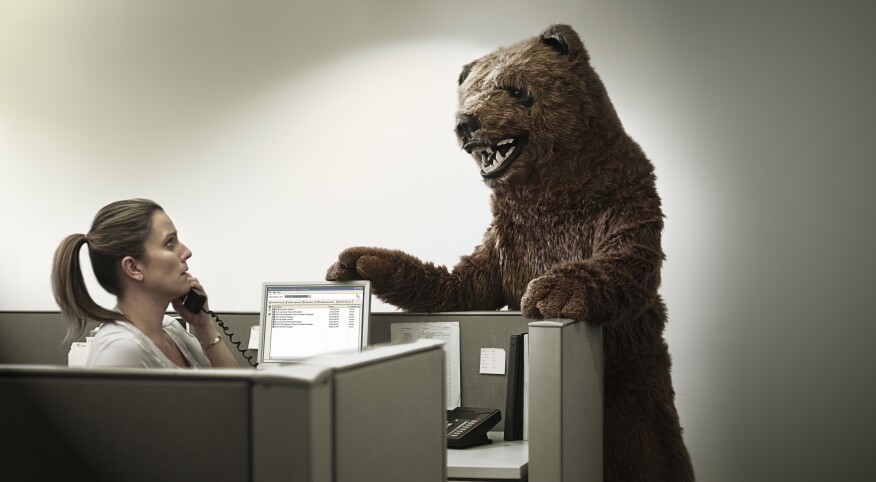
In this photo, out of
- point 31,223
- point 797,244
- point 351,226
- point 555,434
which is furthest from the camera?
point 31,223

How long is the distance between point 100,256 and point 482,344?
89 centimetres

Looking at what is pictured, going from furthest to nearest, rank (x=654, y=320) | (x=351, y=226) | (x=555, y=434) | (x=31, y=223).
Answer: (x=31, y=223) → (x=351, y=226) → (x=654, y=320) → (x=555, y=434)

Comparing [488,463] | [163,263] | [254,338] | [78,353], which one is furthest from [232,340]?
[488,463]

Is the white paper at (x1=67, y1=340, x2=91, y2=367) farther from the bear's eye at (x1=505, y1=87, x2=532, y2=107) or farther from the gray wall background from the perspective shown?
the bear's eye at (x1=505, y1=87, x2=532, y2=107)

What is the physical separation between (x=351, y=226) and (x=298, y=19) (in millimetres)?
867

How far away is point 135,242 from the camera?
1.70m

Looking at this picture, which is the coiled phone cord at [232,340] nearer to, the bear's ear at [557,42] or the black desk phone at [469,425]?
the black desk phone at [469,425]

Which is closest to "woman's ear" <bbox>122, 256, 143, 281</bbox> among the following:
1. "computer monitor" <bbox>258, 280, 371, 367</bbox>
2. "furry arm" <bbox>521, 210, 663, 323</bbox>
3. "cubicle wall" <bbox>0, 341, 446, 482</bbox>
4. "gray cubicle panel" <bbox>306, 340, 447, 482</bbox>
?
"computer monitor" <bbox>258, 280, 371, 367</bbox>

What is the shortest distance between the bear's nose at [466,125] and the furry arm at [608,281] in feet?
1.35

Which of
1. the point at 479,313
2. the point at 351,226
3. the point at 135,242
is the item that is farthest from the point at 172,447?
the point at 351,226

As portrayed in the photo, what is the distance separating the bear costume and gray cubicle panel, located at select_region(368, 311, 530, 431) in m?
0.13

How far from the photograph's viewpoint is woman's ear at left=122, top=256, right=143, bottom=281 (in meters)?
1.69

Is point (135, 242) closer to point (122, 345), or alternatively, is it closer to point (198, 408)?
point (122, 345)

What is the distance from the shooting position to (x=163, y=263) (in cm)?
173
